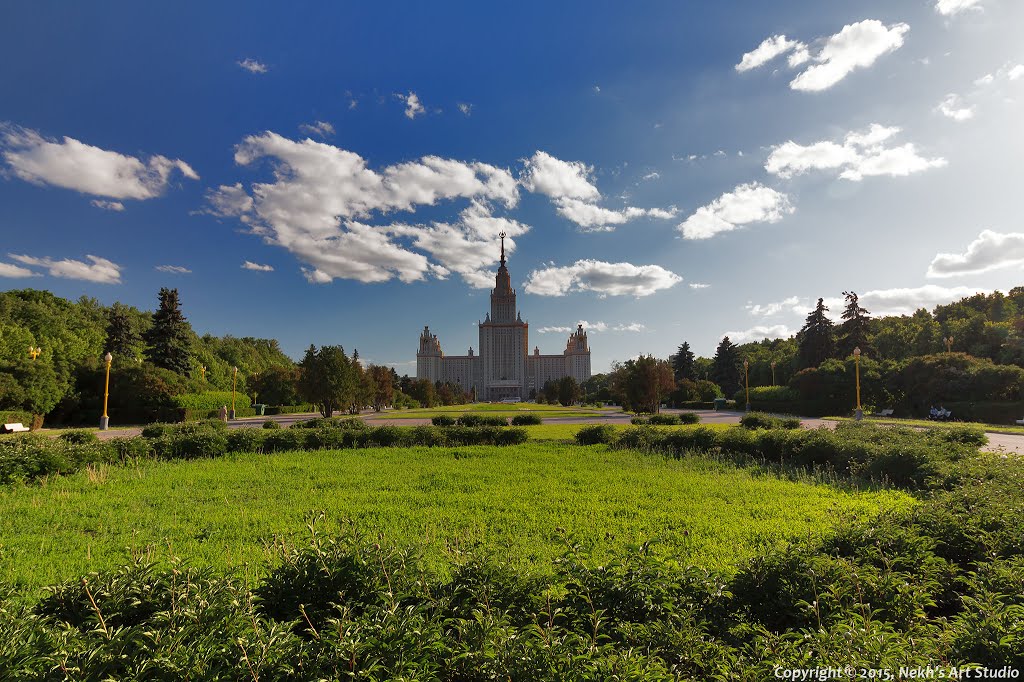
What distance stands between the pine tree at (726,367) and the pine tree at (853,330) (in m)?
15.7

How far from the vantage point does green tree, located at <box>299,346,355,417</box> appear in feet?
94.4

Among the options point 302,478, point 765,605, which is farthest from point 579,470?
point 765,605

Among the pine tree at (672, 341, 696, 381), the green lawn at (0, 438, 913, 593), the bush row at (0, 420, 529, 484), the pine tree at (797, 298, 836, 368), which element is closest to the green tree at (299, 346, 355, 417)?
the bush row at (0, 420, 529, 484)

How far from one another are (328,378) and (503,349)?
11750cm

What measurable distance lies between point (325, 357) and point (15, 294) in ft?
126

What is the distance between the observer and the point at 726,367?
61469mm

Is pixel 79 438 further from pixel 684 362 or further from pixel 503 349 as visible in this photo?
pixel 503 349

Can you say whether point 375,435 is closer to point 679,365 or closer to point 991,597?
point 991,597

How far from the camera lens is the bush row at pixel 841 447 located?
9398mm

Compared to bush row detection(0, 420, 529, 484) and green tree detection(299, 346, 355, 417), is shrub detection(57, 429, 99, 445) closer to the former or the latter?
bush row detection(0, 420, 529, 484)

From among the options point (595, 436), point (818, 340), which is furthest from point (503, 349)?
point (595, 436)

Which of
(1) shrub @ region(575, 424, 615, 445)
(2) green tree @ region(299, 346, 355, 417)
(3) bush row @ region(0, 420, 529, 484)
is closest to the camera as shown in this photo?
(3) bush row @ region(0, 420, 529, 484)

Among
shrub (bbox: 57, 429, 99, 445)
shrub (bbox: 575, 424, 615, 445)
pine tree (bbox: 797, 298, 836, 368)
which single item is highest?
pine tree (bbox: 797, 298, 836, 368)

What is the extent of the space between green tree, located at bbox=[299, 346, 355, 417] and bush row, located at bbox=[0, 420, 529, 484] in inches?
437
